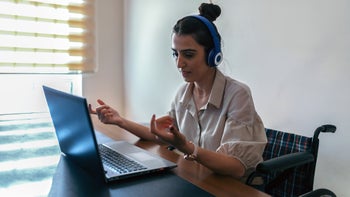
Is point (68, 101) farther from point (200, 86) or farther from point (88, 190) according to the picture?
point (200, 86)

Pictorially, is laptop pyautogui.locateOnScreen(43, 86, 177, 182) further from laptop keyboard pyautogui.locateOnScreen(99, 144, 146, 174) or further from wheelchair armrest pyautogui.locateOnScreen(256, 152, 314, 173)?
wheelchair armrest pyautogui.locateOnScreen(256, 152, 314, 173)

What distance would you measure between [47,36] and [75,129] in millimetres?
2023

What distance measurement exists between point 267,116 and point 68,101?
1.20 m

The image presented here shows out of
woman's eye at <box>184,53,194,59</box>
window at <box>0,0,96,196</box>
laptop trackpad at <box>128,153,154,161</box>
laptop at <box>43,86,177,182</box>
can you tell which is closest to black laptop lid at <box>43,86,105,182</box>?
laptop at <box>43,86,177,182</box>

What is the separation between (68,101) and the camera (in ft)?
2.80

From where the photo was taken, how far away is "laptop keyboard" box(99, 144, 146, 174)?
952 millimetres

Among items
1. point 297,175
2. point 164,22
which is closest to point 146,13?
point 164,22

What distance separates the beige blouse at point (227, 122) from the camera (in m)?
1.12

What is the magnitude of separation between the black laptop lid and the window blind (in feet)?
5.85

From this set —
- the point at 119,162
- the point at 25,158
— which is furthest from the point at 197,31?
the point at 25,158

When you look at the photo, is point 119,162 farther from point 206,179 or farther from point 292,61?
point 292,61

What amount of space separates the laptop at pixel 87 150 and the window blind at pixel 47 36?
1763 millimetres

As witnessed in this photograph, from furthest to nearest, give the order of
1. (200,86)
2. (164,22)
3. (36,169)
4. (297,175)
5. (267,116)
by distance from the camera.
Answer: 1. (164,22)
2. (267,116)
3. (36,169)
4. (200,86)
5. (297,175)

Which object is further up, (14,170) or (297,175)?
(297,175)
